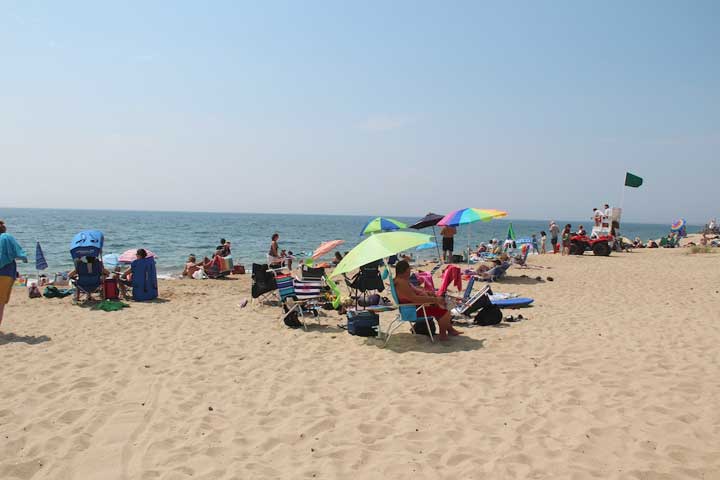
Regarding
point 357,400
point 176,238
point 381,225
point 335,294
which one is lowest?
point 176,238

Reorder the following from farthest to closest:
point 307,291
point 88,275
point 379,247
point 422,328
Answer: point 88,275 < point 307,291 < point 422,328 < point 379,247

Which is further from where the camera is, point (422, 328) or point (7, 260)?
point (422, 328)

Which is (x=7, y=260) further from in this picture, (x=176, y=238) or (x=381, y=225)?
(x=176, y=238)

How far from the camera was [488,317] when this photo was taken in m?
6.96

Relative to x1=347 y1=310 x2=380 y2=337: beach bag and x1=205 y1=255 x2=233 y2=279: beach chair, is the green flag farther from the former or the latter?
x1=347 y1=310 x2=380 y2=337: beach bag

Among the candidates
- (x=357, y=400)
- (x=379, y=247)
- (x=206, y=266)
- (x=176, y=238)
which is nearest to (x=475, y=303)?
(x=379, y=247)

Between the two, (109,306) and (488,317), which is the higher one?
(488,317)

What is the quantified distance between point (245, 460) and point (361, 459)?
786 mm

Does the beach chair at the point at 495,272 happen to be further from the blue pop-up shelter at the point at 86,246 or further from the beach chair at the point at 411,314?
the blue pop-up shelter at the point at 86,246

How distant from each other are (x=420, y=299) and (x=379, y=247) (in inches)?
33.1

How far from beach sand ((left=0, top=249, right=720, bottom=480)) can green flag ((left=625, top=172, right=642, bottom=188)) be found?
16.2 metres

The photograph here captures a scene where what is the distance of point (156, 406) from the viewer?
4.04 metres

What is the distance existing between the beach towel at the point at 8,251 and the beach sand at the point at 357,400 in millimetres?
1045

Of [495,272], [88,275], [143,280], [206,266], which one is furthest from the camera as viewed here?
[206,266]
